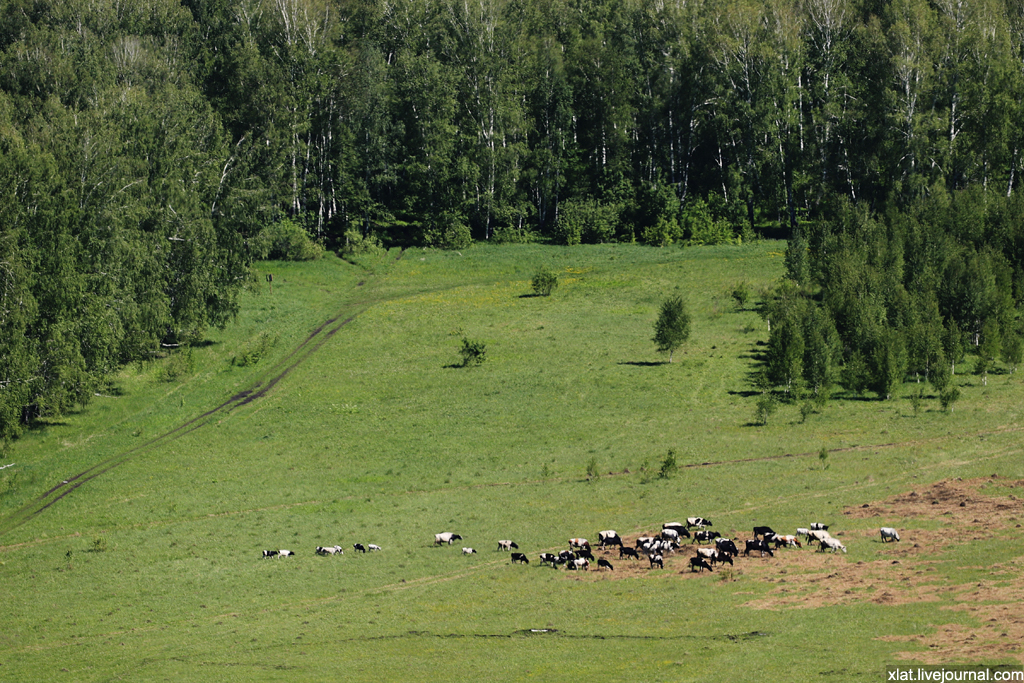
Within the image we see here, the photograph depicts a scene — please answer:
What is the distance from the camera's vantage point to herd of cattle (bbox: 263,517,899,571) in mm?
46281

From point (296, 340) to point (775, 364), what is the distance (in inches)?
1588

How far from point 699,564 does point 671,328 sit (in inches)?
1726

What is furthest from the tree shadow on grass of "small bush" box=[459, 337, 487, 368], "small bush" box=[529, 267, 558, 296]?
"small bush" box=[529, 267, 558, 296]

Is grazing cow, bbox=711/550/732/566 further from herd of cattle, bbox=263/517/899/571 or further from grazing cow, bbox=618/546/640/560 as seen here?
grazing cow, bbox=618/546/640/560

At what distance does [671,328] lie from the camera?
87.8 m

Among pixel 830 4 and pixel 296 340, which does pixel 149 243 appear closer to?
pixel 296 340

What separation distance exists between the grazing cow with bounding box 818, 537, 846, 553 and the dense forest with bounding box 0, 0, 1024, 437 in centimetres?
3840

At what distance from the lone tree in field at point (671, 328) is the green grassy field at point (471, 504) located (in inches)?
61.0

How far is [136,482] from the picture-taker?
63.6 meters

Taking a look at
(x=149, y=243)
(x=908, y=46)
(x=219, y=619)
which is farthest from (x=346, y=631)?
(x=908, y=46)

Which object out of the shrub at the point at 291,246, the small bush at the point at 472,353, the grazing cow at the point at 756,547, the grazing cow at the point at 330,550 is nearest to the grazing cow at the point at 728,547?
the grazing cow at the point at 756,547

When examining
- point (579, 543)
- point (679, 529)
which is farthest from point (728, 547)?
point (579, 543)

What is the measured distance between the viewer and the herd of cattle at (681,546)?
46281 mm

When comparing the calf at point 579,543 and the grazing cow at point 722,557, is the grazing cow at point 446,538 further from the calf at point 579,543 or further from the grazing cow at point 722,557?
the grazing cow at point 722,557
